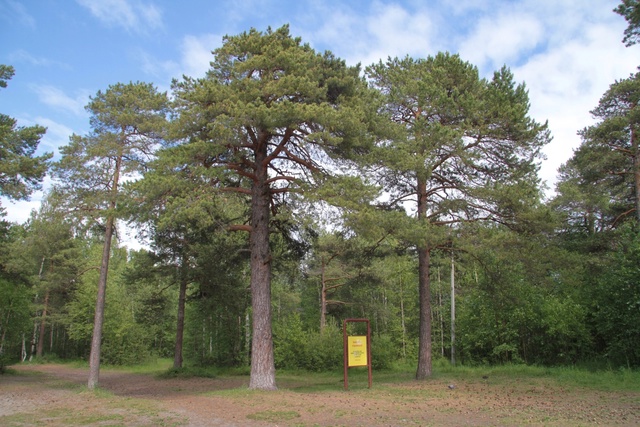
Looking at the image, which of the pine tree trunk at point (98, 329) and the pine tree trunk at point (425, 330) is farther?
the pine tree trunk at point (425, 330)

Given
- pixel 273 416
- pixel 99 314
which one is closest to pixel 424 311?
pixel 273 416

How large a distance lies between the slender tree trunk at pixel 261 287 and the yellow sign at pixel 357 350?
249 cm

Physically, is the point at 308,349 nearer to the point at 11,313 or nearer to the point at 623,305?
the point at 11,313

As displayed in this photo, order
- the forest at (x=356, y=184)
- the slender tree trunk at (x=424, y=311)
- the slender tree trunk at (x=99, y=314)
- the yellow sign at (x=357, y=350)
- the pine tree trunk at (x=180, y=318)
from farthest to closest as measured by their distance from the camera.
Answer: the pine tree trunk at (x=180, y=318)
the slender tree trunk at (x=424, y=311)
the slender tree trunk at (x=99, y=314)
the yellow sign at (x=357, y=350)
the forest at (x=356, y=184)

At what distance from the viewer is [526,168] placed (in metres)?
13.7

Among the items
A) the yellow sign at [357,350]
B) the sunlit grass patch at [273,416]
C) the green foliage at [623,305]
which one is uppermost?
the green foliage at [623,305]

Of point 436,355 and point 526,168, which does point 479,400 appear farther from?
point 436,355

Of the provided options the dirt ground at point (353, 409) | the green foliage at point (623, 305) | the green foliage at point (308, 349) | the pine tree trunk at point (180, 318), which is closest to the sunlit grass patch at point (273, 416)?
the dirt ground at point (353, 409)

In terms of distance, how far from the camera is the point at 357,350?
524 inches

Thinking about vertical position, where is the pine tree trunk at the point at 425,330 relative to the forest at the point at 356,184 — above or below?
below

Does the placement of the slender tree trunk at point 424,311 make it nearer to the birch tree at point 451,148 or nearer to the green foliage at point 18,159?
the birch tree at point 451,148

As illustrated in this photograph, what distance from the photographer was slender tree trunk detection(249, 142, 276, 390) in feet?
38.2

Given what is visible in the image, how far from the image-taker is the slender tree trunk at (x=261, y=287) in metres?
11.7

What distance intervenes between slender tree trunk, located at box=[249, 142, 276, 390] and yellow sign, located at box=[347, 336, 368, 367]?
2.49 metres
